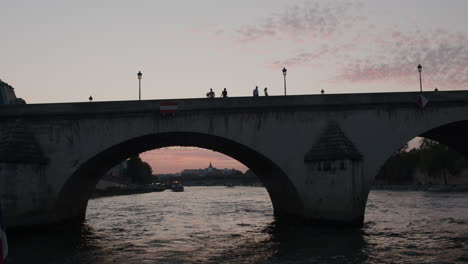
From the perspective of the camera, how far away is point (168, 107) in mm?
25422

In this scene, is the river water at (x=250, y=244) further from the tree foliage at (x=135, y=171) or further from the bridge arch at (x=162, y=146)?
the tree foliage at (x=135, y=171)

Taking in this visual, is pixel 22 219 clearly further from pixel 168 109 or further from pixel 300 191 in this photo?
pixel 300 191

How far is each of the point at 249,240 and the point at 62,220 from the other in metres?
12.6

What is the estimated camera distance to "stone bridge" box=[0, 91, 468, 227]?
968 inches

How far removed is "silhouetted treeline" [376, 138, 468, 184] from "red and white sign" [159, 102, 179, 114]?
2910 inches

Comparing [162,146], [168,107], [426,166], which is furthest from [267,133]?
[426,166]

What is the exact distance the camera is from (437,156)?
95.1 meters

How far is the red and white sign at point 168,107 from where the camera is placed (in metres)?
25.4

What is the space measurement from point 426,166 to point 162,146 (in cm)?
8413

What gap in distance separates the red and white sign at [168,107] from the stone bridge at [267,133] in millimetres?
59

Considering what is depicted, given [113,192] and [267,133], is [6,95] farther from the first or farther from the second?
[113,192]

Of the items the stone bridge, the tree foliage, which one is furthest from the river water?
the tree foliage

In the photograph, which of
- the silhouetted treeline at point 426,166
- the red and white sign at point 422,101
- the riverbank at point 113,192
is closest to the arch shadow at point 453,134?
the red and white sign at point 422,101

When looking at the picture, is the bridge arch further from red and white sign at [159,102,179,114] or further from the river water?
the river water
